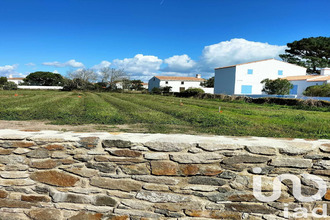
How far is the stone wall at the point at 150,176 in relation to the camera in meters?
2.50

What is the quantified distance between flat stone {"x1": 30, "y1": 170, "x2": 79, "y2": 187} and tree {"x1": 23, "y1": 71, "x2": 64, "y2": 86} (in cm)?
6032

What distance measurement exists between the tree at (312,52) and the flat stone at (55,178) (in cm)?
4498

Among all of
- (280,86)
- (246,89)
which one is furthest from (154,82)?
(280,86)

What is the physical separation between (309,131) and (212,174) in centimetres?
387

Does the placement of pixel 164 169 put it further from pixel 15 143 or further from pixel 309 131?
pixel 309 131

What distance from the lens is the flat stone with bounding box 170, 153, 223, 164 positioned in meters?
2.50

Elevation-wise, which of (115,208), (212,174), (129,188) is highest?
(212,174)

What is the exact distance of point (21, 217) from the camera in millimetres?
2566

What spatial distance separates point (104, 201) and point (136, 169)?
48 cm

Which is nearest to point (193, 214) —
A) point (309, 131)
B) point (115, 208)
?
point (115, 208)

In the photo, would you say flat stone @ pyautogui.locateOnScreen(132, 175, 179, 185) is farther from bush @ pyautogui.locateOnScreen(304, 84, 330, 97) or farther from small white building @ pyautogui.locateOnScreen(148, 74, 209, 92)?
small white building @ pyautogui.locateOnScreen(148, 74, 209, 92)

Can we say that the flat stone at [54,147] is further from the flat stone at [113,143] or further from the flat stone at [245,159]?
the flat stone at [245,159]

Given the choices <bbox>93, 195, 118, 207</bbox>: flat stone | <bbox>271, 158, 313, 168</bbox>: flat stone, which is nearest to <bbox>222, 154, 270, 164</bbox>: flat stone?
<bbox>271, 158, 313, 168</bbox>: flat stone

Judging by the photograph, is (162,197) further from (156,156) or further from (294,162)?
(294,162)
